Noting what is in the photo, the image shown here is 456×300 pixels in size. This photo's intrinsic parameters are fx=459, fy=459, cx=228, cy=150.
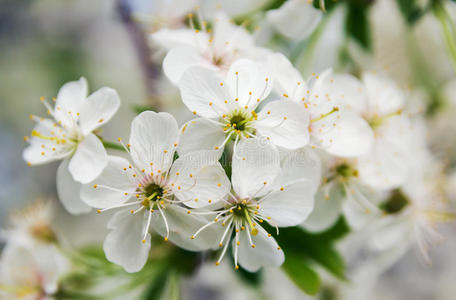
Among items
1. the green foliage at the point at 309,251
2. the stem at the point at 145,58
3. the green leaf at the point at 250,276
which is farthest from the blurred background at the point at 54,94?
the green foliage at the point at 309,251

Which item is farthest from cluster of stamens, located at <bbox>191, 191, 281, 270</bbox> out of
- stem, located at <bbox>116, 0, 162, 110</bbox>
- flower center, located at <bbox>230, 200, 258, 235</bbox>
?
stem, located at <bbox>116, 0, 162, 110</bbox>

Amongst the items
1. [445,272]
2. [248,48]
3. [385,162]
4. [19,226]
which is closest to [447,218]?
[385,162]

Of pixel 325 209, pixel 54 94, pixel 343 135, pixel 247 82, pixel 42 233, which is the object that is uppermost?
pixel 247 82

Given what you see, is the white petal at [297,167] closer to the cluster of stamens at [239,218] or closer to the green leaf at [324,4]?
the cluster of stamens at [239,218]

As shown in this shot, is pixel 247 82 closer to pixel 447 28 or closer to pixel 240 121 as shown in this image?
pixel 240 121

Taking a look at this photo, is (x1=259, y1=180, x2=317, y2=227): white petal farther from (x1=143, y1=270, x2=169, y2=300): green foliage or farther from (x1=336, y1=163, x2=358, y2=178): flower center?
(x1=143, y1=270, x2=169, y2=300): green foliage

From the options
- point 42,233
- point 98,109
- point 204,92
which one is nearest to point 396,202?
point 204,92

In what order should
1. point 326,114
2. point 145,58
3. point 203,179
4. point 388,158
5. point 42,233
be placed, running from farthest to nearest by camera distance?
1. point 145,58
2. point 42,233
3. point 388,158
4. point 326,114
5. point 203,179
